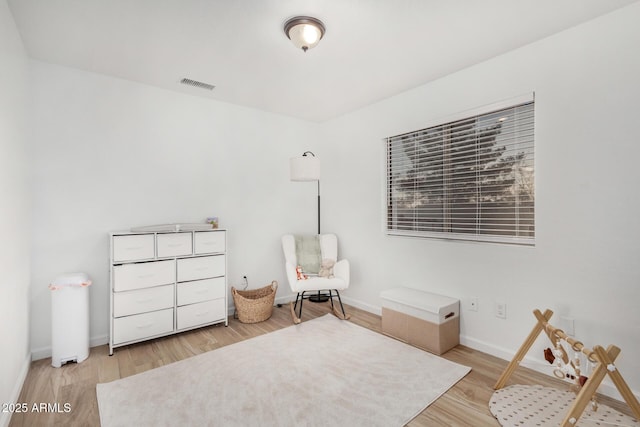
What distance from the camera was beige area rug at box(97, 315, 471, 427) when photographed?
1797 millimetres

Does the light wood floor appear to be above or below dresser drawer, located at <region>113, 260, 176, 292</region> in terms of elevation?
below

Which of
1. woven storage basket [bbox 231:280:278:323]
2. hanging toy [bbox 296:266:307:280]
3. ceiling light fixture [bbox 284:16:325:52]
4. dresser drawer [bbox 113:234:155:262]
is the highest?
ceiling light fixture [bbox 284:16:325:52]

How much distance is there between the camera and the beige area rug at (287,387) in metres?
1.80

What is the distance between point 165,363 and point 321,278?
5.33 feet

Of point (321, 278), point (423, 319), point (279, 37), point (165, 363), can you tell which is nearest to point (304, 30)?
point (279, 37)

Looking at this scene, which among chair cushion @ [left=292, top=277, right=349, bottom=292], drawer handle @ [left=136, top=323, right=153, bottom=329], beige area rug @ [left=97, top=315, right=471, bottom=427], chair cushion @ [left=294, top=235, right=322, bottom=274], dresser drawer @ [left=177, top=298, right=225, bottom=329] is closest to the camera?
beige area rug @ [left=97, top=315, right=471, bottom=427]

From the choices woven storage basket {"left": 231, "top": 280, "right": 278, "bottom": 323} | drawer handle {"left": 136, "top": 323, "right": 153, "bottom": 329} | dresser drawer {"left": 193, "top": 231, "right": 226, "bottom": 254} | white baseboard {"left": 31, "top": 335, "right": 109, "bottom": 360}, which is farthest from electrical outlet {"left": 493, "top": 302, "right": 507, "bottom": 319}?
white baseboard {"left": 31, "top": 335, "right": 109, "bottom": 360}

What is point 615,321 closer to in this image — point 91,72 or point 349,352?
point 349,352

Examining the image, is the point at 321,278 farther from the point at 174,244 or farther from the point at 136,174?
the point at 136,174

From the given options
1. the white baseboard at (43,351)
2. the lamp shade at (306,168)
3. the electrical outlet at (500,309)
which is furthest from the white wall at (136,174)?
the electrical outlet at (500,309)

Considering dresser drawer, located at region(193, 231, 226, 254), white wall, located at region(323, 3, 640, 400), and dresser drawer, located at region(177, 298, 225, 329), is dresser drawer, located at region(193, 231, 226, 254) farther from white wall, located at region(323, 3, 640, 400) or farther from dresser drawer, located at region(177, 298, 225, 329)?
white wall, located at region(323, 3, 640, 400)

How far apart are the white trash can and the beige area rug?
572 mm

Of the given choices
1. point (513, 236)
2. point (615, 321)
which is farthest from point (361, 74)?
point (615, 321)

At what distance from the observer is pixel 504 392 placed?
6.66ft
